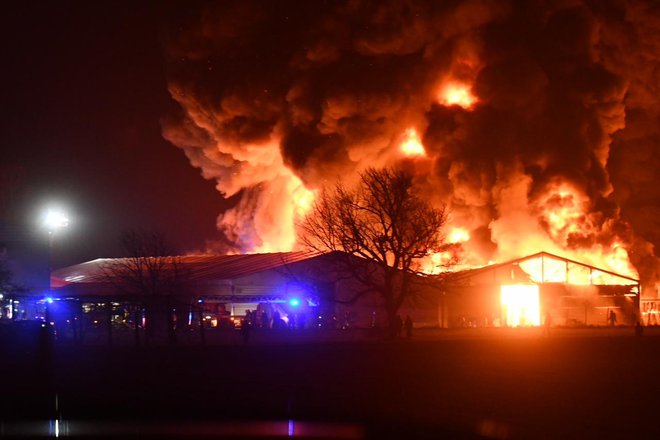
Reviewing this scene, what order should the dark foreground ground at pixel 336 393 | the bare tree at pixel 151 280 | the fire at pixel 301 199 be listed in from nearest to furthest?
the dark foreground ground at pixel 336 393
the bare tree at pixel 151 280
the fire at pixel 301 199

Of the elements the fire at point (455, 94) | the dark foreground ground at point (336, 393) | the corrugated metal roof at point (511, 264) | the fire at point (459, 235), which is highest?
the fire at point (455, 94)

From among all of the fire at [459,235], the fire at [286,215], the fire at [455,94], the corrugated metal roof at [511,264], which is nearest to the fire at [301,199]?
the fire at [286,215]

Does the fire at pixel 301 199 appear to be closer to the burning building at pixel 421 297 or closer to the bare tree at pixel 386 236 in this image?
the burning building at pixel 421 297

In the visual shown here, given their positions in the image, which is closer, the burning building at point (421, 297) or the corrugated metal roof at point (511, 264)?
the corrugated metal roof at point (511, 264)

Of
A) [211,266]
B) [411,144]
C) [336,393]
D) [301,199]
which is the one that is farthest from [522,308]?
[336,393]

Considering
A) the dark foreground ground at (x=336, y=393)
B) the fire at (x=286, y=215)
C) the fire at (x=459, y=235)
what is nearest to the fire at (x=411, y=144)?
the fire at (x=459, y=235)

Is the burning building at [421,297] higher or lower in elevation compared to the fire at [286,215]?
lower

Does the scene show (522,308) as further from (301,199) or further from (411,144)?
(301,199)

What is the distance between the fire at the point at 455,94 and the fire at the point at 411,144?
2.70 metres

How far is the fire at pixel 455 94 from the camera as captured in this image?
207 feet

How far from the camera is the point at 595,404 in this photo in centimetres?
2106

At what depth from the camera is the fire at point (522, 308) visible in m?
57.9

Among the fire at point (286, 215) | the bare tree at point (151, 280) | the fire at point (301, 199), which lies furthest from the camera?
the fire at point (286, 215)

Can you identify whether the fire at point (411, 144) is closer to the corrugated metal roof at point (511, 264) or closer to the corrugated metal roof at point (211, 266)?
the corrugated metal roof at point (211, 266)
